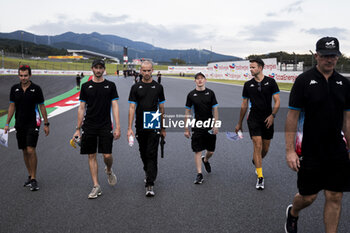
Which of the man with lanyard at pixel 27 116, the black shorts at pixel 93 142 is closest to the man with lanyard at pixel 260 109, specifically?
the black shorts at pixel 93 142

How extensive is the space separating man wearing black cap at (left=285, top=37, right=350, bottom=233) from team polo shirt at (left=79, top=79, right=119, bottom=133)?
2676 mm

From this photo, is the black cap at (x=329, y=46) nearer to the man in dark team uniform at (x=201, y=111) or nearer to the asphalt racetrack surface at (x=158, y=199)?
the asphalt racetrack surface at (x=158, y=199)

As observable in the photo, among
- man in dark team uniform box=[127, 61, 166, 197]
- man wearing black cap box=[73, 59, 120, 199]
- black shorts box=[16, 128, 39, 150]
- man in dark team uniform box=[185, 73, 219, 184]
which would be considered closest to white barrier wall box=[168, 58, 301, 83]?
man in dark team uniform box=[185, 73, 219, 184]

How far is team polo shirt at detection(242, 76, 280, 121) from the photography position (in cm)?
500

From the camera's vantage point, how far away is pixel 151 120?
470cm

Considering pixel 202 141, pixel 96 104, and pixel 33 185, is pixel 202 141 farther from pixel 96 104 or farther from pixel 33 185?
pixel 33 185

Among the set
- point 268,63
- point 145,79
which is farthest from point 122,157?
point 268,63

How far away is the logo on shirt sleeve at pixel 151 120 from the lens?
4.68 metres

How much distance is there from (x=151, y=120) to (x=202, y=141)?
1.13 meters

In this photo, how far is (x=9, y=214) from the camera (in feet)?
12.4

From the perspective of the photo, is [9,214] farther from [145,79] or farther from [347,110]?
[347,110]

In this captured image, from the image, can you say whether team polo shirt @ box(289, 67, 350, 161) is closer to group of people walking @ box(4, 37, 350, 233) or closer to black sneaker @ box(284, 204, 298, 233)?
group of people walking @ box(4, 37, 350, 233)

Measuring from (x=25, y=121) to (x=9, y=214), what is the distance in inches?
64.6

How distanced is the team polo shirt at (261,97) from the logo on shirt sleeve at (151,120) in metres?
1.61
